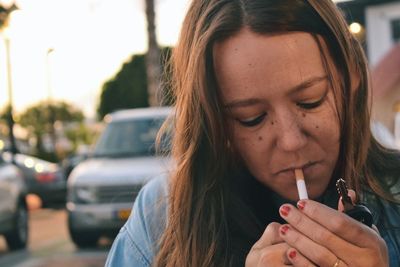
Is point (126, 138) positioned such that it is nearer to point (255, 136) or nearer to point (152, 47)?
point (152, 47)

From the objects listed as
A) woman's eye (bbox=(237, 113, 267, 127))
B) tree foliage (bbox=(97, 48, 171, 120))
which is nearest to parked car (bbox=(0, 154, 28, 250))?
woman's eye (bbox=(237, 113, 267, 127))

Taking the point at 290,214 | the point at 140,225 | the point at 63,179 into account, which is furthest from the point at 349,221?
the point at 63,179

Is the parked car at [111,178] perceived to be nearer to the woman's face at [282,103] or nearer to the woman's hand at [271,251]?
the woman's face at [282,103]

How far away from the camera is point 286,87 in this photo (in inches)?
56.7

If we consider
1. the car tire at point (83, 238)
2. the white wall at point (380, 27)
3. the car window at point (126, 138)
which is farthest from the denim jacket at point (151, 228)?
the white wall at point (380, 27)

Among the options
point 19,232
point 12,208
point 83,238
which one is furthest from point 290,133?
point 19,232

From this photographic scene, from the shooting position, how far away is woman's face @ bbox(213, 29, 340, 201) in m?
1.44

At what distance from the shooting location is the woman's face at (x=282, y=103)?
1.44 metres

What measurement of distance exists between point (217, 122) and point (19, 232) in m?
8.14

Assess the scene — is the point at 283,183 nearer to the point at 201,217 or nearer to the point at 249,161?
the point at 249,161

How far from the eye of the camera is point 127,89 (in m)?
40.7

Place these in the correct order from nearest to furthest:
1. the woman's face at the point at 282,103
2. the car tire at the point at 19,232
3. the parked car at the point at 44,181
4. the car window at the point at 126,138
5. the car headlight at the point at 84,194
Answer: the woman's face at the point at 282,103, the car headlight at the point at 84,194, the car window at the point at 126,138, the car tire at the point at 19,232, the parked car at the point at 44,181

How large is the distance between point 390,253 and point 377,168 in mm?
221

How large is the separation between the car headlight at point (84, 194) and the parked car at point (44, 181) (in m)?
6.16
